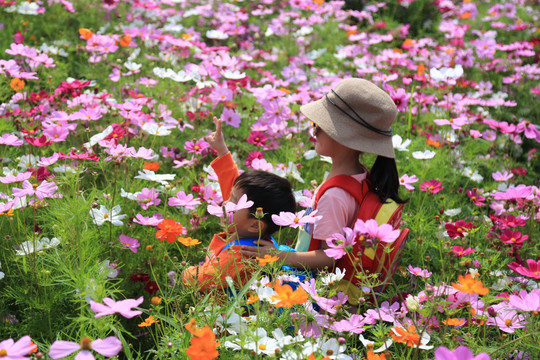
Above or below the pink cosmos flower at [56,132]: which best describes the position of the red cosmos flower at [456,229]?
below

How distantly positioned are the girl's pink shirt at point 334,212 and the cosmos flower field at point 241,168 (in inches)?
9.4

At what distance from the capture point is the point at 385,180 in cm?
200

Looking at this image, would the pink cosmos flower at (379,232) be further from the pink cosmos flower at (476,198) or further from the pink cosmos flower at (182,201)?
the pink cosmos flower at (476,198)

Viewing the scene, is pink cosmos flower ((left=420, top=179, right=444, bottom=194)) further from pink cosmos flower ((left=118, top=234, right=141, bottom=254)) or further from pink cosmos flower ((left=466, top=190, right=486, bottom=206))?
pink cosmos flower ((left=118, top=234, right=141, bottom=254))

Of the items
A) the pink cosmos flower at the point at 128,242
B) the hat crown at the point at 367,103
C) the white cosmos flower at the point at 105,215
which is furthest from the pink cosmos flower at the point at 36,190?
the hat crown at the point at 367,103

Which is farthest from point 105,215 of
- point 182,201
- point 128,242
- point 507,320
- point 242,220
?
point 507,320

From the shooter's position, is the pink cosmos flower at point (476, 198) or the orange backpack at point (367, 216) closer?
the orange backpack at point (367, 216)

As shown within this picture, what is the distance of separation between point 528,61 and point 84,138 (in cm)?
332

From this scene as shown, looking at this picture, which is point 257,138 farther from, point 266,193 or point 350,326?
point 350,326

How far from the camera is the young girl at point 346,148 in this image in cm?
190

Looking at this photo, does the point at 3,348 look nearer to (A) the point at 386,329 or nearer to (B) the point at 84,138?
(A) the point at 386,329

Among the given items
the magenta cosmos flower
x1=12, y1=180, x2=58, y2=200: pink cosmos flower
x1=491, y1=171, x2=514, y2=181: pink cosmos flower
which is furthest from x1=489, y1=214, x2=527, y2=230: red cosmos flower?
the magenta cosmos flower

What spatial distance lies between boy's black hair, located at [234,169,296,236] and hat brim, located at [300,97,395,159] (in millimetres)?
248

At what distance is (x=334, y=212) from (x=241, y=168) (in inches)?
38.8
